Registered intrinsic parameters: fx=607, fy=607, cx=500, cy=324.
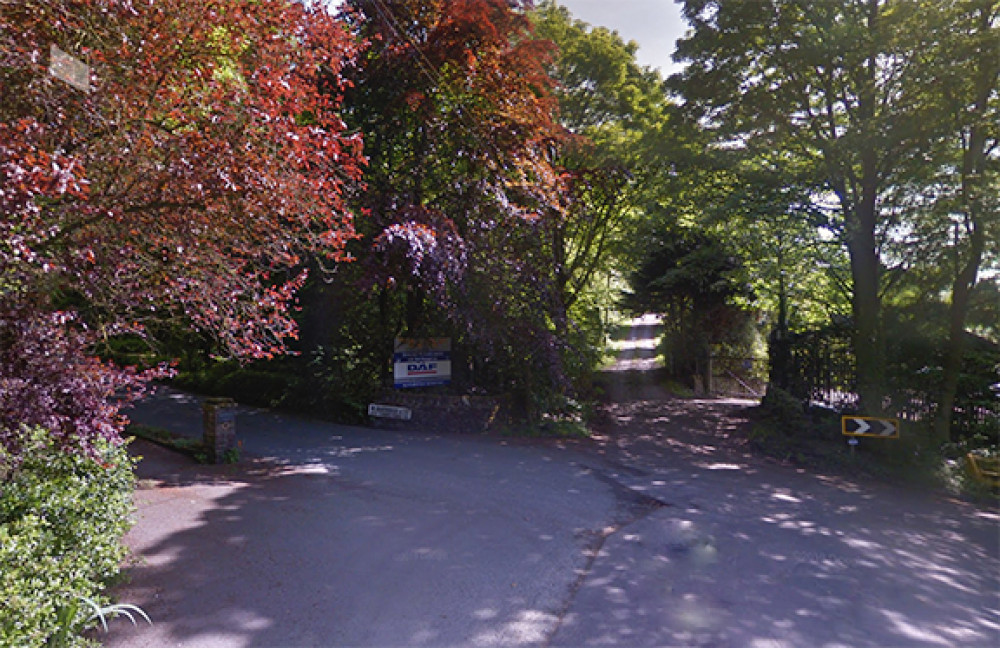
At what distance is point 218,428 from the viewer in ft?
28.1

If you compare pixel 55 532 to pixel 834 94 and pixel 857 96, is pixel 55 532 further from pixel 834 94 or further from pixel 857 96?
pixel 834 94

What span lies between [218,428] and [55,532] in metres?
4.92

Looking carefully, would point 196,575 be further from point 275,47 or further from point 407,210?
point 407,210

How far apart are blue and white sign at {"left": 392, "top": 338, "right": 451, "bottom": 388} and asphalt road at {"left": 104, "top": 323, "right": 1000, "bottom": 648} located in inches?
107

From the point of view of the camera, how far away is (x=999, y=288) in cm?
1027

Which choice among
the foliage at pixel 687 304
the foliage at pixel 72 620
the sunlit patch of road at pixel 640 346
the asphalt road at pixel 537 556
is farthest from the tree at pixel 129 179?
the sunlit patch of road at pixel 640 346

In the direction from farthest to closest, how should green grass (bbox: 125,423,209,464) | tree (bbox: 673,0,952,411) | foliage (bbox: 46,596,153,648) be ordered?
1. tree (bbox: 673,0,952,411)
2. green grass (bbox: 125,423,209,464)
3. foliage (bbox: 46,596,153,648)

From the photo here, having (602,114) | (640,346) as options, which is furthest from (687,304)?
(640,346)

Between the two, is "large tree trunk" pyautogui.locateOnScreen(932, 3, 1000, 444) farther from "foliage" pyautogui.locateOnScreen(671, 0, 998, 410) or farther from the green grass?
the green grass

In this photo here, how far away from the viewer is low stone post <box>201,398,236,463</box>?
8.52 m

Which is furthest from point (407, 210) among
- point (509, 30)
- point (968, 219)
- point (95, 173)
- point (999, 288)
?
point (999, 288)

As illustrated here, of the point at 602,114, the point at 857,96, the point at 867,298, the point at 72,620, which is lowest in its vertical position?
the point at 72,620

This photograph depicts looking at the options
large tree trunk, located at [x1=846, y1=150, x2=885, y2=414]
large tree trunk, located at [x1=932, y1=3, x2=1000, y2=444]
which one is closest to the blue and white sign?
large tree trunk, located at [x1=846, y1=150, x2=885, y2=414]

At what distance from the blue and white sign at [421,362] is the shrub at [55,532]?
748 centimetres
